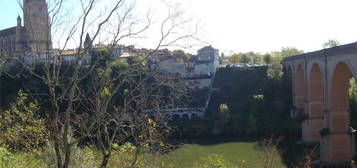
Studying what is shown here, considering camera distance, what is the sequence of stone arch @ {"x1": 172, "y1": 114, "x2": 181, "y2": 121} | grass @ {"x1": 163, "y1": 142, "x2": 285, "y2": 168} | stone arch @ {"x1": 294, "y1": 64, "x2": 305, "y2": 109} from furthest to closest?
stone arch @ {"x1": 172, "y1": 114, "x2": 181, "y2": 121}, stone arch @ {"x1": 294, "y1": 64, "x2": 305, "y2": 109}, grass @ {"x1": 163, "y1": 142, "x2": 285, "y2": 168}

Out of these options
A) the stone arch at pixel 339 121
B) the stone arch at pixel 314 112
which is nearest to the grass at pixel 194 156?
the stone arch at pixel 339 121

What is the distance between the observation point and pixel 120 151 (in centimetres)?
662

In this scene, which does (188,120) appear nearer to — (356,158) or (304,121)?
(304,121)

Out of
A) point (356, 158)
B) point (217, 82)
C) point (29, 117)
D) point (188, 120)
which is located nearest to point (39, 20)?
point (29, 117)

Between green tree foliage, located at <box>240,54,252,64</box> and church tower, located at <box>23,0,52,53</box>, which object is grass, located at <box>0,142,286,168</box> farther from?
green tree foliage, located at <box>240,54,252,64</box>

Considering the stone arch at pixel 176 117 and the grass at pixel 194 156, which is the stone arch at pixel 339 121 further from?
the stone arch at pixel 176 117

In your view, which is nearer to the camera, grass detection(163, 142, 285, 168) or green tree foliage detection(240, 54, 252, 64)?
grass detection(163, 142, 285, 168)

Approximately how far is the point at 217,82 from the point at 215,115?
24.5ft

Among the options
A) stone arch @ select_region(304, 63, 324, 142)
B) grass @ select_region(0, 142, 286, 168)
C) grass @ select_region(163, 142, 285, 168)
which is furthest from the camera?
stone arch @ select_region(304, 63, 324, 142)

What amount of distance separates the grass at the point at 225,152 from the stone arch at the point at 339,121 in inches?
91.7

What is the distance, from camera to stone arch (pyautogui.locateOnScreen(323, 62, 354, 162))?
16578 millimetres

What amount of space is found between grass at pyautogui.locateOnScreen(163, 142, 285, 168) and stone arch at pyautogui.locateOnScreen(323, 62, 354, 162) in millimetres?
2329

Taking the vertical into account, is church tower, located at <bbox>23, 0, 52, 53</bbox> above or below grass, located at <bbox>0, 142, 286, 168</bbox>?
above

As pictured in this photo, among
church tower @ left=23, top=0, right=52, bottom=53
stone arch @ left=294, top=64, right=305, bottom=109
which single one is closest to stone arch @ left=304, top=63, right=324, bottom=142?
stone arch @ left=294, top=64, right=305, bottom=109
